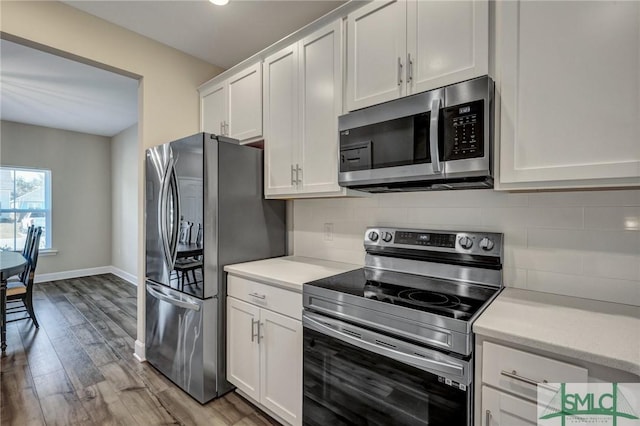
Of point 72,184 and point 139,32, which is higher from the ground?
point 139,32

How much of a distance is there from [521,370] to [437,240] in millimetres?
796

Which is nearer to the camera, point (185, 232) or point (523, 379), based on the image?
point (523, 379)

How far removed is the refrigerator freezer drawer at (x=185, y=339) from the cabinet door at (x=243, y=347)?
10 cm

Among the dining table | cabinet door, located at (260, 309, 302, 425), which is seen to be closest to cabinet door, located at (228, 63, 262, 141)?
cabinet door, located at (260, 309, 302, 425)

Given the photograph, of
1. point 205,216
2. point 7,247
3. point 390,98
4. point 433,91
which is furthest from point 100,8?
point 7,247

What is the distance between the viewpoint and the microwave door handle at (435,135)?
1.36 meters

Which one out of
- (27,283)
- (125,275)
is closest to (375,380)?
(27,283)

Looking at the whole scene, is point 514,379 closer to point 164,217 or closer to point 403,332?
point 403,332

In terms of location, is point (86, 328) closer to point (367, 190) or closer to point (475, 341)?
point (367, 190)

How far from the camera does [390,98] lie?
5.19 feet

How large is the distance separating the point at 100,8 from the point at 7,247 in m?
4.92

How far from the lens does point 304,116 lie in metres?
1.98

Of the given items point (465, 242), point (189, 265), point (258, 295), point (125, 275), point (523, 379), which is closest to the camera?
point (523, 379)

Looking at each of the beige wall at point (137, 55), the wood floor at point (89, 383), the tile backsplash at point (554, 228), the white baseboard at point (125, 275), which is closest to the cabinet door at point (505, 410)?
the tile backsplash at point (554, 228)
